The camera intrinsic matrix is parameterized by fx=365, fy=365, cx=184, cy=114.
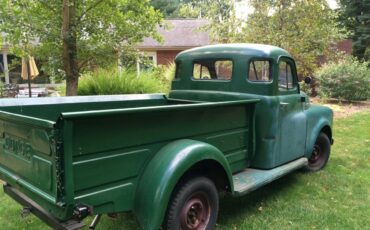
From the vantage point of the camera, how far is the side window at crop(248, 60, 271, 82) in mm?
4691

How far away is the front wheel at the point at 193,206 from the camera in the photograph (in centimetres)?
317

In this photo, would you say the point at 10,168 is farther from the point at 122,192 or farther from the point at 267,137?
the point at 267,137

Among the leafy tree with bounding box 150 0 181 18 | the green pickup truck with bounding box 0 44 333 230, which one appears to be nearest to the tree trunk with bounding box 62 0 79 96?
the green pickup truck with bounding box 0 44 333 230

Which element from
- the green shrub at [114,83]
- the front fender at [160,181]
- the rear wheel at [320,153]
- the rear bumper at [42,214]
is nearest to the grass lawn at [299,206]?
the rear wheel at [320,153]

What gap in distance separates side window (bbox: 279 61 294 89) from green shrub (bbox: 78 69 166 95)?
4.82 meters

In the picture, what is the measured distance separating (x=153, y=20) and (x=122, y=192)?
646 centimetres

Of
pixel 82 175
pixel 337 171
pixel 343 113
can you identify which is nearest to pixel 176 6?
pixel 343 113

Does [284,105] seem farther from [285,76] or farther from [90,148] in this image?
[90,148]

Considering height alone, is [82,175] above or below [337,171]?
above

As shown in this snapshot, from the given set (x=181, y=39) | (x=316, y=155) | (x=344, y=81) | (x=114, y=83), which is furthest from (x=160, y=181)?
(x=181, y=39)

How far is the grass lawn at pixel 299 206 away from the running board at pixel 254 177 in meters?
0.40

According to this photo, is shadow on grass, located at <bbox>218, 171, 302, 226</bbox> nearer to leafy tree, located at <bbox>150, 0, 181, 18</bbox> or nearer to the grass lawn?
the grass lawn

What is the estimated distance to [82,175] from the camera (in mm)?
2572

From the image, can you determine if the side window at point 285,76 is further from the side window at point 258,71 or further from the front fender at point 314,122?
the front fender at point 314,122
